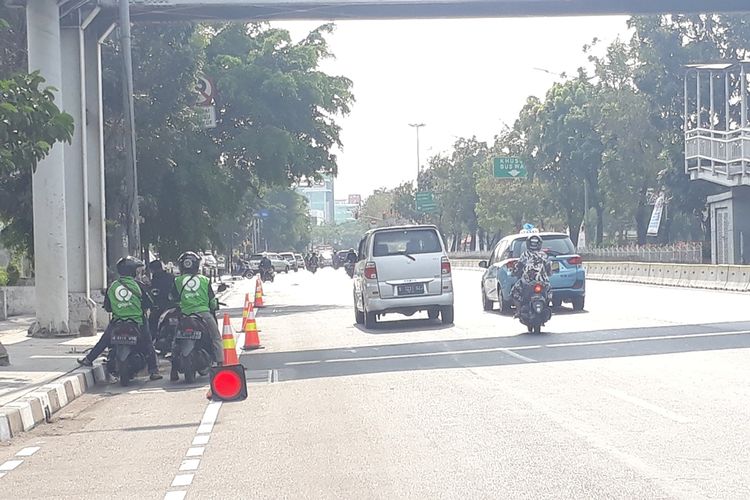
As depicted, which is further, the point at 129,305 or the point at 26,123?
the point at 129,305

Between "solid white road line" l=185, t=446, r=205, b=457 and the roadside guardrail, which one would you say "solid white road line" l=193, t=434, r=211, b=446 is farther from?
the roadside guardrail

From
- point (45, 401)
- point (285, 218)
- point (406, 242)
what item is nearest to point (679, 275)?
point (406, 242)

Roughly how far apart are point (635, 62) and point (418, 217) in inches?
2371

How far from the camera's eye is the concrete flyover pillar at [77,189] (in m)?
22.3

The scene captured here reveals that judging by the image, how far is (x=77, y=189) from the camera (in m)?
22.8

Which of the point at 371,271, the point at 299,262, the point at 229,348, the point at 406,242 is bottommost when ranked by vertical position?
the point at 299,262

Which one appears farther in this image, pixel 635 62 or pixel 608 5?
pixel 635 62

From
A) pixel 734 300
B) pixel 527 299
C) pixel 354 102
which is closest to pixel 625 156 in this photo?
pixel 354 102

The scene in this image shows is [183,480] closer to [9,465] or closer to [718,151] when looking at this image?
[9,465]

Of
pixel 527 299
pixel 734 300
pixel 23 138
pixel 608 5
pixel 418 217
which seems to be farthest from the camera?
pixel 418 217

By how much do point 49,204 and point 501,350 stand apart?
9028mm

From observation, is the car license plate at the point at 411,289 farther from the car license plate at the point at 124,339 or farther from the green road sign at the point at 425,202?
the green road sign at the point at 425,202

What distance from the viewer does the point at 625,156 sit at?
6316cm

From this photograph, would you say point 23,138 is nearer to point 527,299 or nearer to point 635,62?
point 527,299
